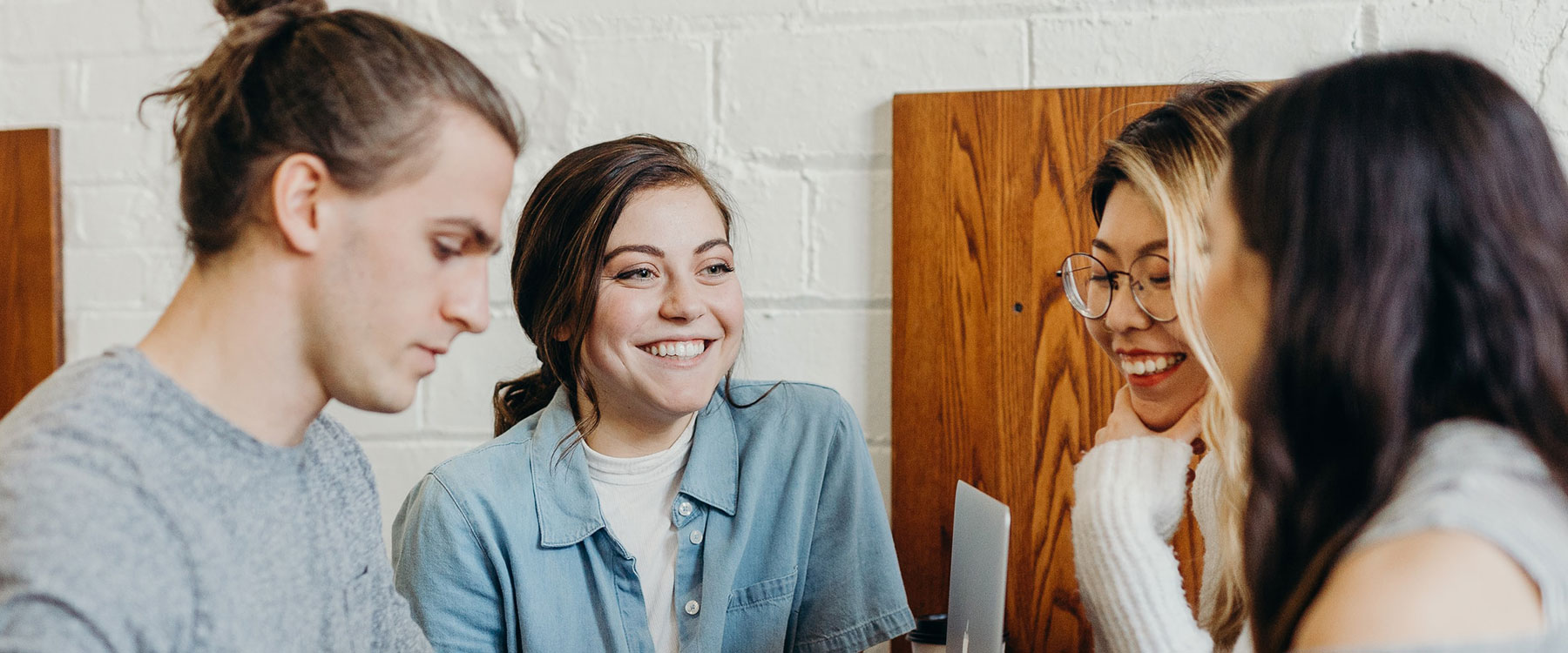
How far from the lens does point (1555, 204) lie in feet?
2.02

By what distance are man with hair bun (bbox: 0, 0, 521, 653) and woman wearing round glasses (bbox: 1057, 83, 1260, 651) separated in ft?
2.01

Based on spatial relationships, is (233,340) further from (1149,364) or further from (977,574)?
(1149,364)

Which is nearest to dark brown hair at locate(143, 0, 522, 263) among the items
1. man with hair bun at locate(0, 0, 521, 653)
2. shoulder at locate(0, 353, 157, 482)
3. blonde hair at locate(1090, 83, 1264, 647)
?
man with hair bun at locate(0, 0, 521, 653)

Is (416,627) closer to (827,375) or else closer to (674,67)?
(827,375)

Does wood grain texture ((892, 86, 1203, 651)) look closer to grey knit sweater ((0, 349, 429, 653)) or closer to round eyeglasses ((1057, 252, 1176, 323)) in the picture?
round eyeglasses ((1057, 252, 1176, 323))

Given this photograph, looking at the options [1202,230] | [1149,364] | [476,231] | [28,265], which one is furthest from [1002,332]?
[28,265]

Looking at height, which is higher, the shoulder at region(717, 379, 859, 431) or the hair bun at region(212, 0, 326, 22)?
the hair bun at region(212, 0, 326, 22)

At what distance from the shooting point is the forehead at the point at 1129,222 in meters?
1.07

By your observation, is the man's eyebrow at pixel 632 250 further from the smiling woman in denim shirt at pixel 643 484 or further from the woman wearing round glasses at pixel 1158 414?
the woman wearing round glasses at pixel 1158 414

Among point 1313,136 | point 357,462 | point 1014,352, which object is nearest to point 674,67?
point 1014,352

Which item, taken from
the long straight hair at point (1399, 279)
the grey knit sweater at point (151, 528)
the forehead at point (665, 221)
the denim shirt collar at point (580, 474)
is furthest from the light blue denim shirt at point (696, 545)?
the long straight hair at point (1399, 279)

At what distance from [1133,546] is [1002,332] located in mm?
442

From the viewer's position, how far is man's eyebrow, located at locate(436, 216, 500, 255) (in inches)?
30.0

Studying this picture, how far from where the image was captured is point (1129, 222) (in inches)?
43.1
